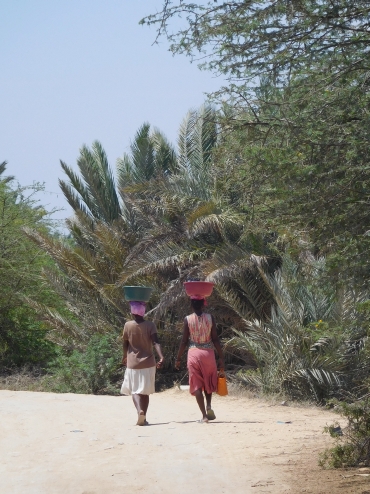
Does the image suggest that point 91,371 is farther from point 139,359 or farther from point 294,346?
point 139,359

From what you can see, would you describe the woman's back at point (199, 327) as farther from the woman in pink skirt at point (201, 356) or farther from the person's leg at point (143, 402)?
the person's leg at point (143, 402)

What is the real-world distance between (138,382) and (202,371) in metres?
0.90

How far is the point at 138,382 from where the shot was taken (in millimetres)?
11039

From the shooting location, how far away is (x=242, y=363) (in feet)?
57.2

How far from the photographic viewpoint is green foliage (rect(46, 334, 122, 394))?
57.6 ft

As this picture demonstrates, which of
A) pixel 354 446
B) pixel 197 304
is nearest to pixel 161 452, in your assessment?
pixel 354 446

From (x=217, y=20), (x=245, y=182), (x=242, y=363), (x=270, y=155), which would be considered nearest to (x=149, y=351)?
(x=245, y=182)

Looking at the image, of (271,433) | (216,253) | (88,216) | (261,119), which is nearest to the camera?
(261,119)

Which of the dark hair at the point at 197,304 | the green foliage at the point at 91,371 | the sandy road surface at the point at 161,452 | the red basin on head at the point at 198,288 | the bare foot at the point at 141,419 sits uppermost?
the red basin on head at the point at 198,288

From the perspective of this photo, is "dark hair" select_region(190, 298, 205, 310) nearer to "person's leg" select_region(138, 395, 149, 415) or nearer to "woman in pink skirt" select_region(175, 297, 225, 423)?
"woman in pink skirt" select_region(175, 297, 225, 423)

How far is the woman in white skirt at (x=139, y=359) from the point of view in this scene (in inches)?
433

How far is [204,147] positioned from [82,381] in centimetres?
633

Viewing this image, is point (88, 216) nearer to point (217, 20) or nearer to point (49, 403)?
point (49, 403)

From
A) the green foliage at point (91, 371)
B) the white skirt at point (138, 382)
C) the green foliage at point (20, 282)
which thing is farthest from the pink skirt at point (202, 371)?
the green foliage at point (20, 282)
